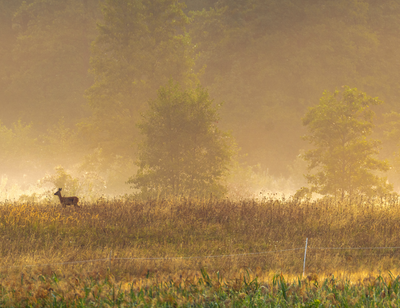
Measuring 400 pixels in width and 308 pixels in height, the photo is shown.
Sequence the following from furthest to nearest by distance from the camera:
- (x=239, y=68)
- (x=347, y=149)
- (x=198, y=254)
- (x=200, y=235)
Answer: (x=239, y=68)
(x=347, y=149)
(x=200, y=235)
(x=198, y=254)

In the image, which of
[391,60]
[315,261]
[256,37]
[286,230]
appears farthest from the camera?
[256,37]

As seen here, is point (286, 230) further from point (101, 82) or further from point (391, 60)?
point (391, 60)

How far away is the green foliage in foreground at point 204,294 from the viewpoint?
509 centimetres

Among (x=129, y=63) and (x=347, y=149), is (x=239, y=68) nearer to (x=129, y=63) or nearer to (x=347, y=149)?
(x=129, y=63)

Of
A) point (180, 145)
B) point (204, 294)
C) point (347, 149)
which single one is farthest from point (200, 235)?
point (347, 149)

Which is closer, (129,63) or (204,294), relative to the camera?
(204,294)

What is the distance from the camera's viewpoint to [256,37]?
4378 centimetres

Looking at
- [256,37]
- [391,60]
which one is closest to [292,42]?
[256,37]

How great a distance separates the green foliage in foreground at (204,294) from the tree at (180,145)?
1429 centimetres

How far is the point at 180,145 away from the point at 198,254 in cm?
1187

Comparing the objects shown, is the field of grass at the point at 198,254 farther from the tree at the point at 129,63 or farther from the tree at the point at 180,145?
the tree at the point at 129,63

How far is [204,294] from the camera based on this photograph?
524 cm

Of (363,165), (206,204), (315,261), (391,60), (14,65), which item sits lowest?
(315,261)

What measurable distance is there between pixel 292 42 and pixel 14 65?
29.0 metres
